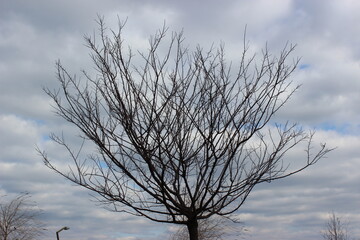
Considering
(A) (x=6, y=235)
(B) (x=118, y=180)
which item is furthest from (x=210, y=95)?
(A) (x=6, y=235)

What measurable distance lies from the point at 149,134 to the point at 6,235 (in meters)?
20.1

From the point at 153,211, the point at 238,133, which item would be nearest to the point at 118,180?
the point at 153,211

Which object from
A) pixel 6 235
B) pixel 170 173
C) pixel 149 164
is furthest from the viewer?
pixel 6 235

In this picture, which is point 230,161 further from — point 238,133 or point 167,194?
point 167,194

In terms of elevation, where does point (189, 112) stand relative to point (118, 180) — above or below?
above

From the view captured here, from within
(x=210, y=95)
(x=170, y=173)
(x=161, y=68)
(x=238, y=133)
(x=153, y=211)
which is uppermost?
(x=161, y=68)

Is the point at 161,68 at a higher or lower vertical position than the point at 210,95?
higher

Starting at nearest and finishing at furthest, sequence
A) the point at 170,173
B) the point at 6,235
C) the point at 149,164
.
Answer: the point at 149,164
the point at 170,173
the point at 6,235

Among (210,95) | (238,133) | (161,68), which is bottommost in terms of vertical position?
(238,133)

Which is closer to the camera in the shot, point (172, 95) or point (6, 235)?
point (172, 95)

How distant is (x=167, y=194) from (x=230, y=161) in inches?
32.6

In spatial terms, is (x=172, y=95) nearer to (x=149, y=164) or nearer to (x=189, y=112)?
(x=189, y=112)

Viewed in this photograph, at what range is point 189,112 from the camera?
17.3 ft

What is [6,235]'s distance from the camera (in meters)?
22.6
